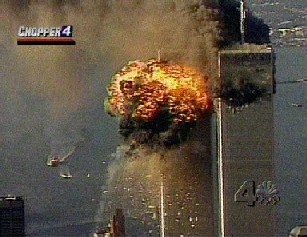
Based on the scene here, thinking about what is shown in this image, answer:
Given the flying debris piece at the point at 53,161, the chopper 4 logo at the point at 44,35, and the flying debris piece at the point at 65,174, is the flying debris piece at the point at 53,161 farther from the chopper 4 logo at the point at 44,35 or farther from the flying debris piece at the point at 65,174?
the chopper 4 logo at the point at 44,35

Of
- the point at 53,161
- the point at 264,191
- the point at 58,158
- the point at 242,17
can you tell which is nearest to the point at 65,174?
the point at 53,161

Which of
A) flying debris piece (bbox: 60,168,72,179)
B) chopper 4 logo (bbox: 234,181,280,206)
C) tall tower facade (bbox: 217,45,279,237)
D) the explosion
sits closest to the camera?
the explosion

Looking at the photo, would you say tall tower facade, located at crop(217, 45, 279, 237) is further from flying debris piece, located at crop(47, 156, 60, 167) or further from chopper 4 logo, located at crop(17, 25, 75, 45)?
flying debris piece, located at crop(47, 156, 60, 167)

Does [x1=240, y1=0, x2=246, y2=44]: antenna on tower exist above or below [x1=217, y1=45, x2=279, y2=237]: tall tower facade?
above

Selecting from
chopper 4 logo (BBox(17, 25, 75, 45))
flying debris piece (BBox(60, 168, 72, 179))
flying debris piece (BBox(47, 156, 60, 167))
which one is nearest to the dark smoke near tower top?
chopper 4 logo (BBox(17, 25, 75, 45))

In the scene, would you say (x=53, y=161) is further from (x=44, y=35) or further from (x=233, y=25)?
(x=233, y=25)

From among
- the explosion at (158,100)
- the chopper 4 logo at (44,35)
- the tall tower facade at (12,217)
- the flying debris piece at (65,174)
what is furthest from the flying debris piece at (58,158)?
the explosion at (158,100)

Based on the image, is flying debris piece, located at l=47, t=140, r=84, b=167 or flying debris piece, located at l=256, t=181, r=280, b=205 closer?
flying debris piece, located at l=256, t=181, r=280, b=205
